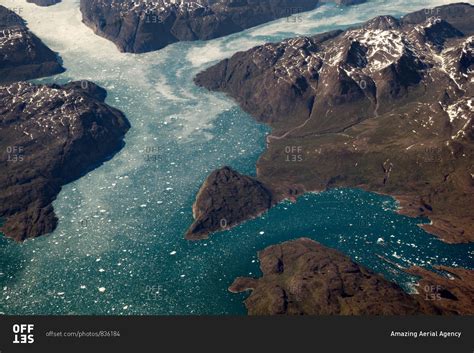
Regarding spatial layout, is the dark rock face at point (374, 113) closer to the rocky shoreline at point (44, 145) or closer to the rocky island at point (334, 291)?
the rocky island at point (334, 291)

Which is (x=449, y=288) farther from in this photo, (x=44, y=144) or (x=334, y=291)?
(x=44, y=144)

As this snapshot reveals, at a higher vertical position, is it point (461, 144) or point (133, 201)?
point (461, 144)

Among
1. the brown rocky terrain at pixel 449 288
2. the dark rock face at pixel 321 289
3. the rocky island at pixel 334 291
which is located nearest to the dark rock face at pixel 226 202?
the dark rock face at pixel 321 289

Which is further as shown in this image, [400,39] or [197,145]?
[400,39]

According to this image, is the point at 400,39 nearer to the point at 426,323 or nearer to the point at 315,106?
the point at 315,106

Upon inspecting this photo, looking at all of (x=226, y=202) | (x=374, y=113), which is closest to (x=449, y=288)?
(x=226, y=202)

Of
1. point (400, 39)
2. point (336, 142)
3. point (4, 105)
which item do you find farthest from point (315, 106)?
point (4, 105)

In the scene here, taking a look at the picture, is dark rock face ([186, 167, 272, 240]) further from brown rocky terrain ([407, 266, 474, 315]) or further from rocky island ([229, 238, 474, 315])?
brown rocky terrain ([407, 266, 474, 315])

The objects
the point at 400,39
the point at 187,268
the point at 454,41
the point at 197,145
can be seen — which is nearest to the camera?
the point at 187,268
